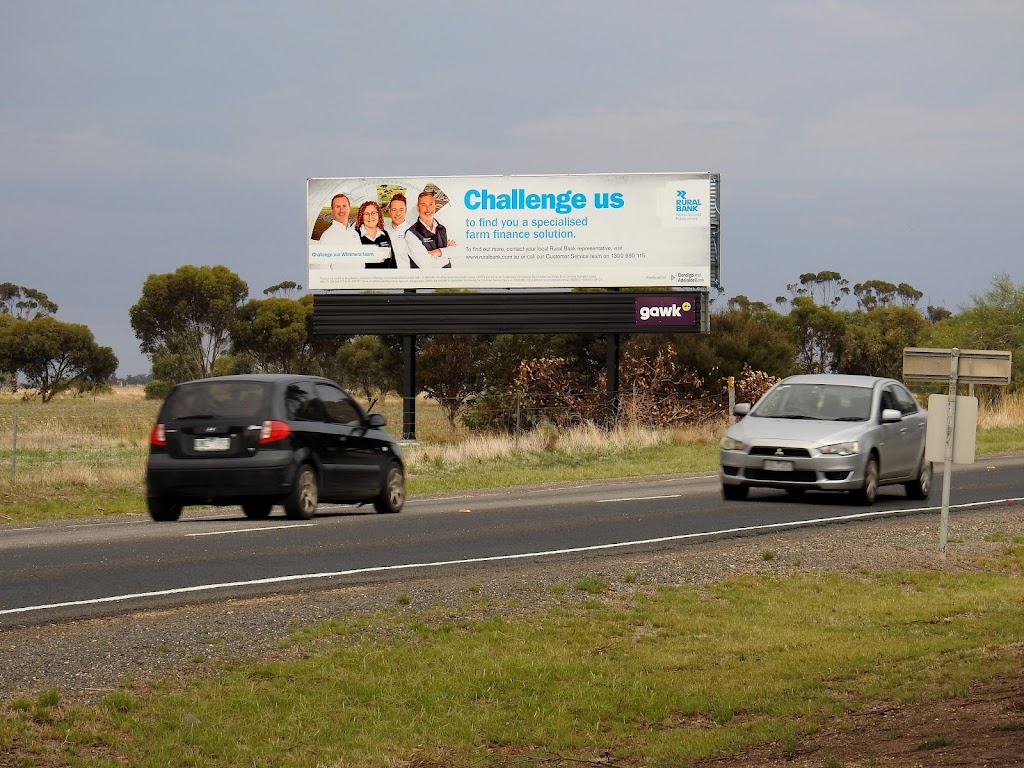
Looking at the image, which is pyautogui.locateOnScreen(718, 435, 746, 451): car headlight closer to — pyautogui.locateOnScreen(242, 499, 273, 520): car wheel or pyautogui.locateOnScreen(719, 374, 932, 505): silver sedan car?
pyautogui.locateOnScreen(719, 374, 932, 505): silver sedan car

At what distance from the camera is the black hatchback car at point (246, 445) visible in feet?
57.2

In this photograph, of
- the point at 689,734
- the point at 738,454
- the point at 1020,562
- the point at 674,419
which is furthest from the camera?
the point at 674,419

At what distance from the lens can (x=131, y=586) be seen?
1308 cm

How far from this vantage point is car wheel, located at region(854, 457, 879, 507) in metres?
20.7

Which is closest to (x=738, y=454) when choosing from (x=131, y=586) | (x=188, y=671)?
(x=131, y=586)

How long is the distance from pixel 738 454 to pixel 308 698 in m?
12.5

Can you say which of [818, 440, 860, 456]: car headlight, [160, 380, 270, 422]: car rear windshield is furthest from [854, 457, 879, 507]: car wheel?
[160, 380, 270, 422]: car rear windshield

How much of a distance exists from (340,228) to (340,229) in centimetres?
3

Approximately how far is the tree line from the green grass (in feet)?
70.1

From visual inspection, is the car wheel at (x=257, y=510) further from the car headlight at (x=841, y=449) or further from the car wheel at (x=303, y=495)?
the car headlight at (x=841, y=449)

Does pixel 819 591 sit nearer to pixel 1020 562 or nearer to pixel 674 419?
pixel 1020 562

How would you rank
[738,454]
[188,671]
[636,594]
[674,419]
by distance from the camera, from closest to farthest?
1. [188,671]
2. [636,594]
3. [738,454]
4. [674,419]

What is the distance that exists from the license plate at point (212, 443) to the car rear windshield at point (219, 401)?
9.4 inches

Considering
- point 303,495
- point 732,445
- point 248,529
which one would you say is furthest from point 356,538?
point 732,445
